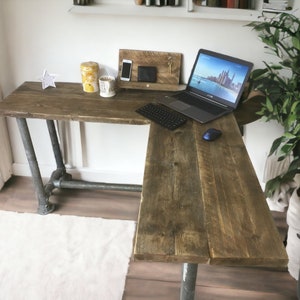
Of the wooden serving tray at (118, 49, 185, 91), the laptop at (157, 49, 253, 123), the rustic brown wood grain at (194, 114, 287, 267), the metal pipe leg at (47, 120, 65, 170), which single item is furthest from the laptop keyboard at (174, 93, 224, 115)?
the metal pipe leg at (47, 120, 65, 170)

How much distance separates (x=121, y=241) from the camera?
1.99m

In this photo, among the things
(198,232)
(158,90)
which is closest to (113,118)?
(158,90)

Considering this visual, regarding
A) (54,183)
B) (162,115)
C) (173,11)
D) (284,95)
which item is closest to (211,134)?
(162,115)

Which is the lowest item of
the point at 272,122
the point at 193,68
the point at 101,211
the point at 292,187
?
the point at 101,211

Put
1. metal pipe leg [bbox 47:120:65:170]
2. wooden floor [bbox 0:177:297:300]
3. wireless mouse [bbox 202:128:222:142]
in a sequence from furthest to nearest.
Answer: metal pipe leg [bbox 47:120:65:170], wooden floor [bbox 0:177:297:300], wireless mouse [bbox 202:128:222:142]

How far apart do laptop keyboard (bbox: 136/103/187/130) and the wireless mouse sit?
149 mm

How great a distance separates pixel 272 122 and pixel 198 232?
128 cm

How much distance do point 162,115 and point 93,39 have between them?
68 centimetres

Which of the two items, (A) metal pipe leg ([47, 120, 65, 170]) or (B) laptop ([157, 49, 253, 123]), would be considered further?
(A) metal pipe leg ([47, 120, 65, 170])

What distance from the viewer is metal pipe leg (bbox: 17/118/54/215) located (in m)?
1.92

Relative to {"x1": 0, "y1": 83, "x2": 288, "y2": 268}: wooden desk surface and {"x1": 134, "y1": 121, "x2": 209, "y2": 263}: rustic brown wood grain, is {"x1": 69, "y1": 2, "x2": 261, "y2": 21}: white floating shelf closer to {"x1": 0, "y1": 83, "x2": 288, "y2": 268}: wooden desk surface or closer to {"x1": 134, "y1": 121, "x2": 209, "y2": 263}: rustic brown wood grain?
{"x1": 0, "y1": 83, "x2": 288, "y2": 268}: wooden desk surface

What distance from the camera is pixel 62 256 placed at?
189 centimetres

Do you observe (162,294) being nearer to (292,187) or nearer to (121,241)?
(121,241)

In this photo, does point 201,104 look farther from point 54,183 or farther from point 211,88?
point 54,183
